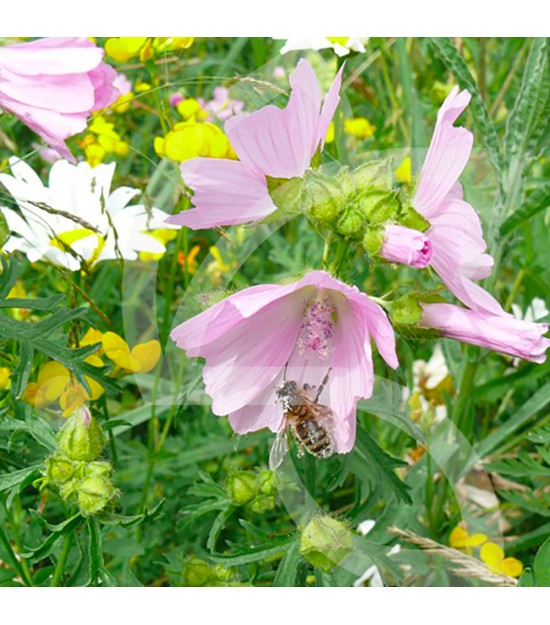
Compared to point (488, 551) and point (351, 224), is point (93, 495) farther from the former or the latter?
point (488, 551)

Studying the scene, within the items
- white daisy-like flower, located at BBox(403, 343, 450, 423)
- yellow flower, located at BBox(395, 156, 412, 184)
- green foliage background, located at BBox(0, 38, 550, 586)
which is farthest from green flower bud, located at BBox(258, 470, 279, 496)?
yellow flower, located at BBox(395, 156, 412, 184)

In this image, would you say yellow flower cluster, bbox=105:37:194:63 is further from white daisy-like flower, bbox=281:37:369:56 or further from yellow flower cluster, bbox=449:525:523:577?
yellow flower cluster, bbox=449:525:523:577

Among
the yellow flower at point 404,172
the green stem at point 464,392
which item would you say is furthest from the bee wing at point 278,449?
the yellow flower at point 404,172

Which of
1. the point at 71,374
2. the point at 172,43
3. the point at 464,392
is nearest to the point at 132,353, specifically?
the point at 71,374

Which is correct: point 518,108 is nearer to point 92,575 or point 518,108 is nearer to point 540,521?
point 540,521

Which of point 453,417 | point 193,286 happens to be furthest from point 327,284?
point 453,417

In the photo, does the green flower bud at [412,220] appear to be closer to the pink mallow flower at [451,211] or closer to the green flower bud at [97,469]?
the pink mallow flower at [451,211]
